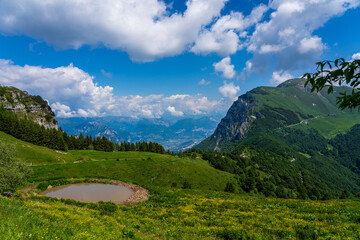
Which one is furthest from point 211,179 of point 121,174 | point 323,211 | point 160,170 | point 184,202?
point 323,211

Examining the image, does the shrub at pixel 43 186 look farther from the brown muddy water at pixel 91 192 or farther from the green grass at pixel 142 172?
the green grass at pixel 142 172

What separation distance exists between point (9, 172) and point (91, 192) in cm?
1309

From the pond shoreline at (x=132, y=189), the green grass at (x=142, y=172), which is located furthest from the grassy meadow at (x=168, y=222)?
the green grass at (x=142, y=172)

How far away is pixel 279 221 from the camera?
16.8m

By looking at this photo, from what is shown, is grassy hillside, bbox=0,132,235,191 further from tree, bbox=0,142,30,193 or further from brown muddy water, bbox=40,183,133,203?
brown muddy water, bbox=40,183,133,203

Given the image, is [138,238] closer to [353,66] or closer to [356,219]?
[353,66]

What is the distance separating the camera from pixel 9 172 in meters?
28.4

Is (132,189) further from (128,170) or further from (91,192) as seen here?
(128,170)

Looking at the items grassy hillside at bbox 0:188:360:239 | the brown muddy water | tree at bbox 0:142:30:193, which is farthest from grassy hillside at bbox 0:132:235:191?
grassy hillside at bbox 0:188:360:239

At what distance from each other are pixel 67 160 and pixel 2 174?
1845 inches

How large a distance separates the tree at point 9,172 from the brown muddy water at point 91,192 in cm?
450

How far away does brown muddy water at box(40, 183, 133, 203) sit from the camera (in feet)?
95.1

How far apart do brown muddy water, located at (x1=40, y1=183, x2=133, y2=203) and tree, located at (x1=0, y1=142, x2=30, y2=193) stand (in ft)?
14.8

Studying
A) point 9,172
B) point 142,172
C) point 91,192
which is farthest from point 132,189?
point 142,172
